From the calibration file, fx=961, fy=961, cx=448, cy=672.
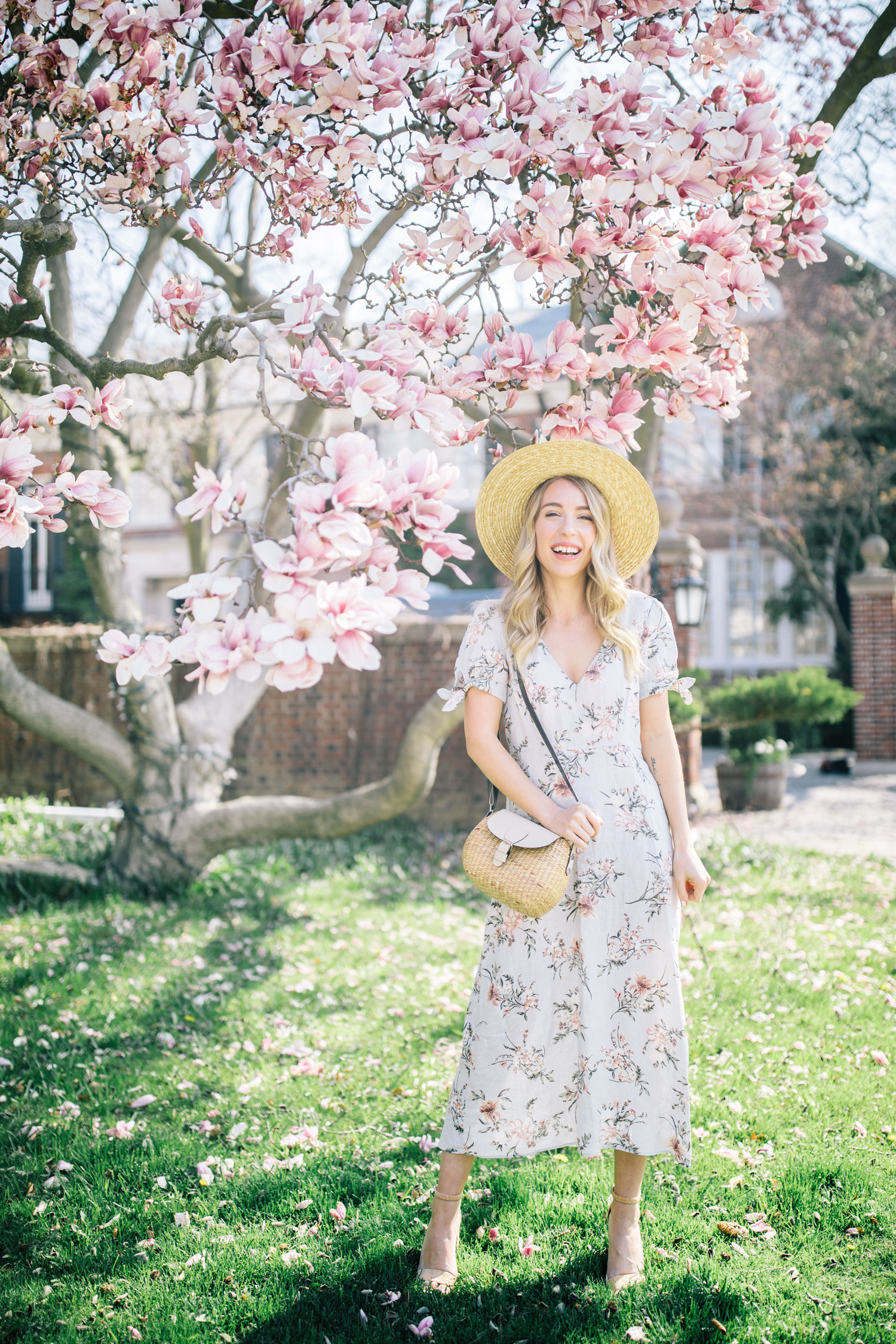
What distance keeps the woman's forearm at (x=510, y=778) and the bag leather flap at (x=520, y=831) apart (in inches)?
1.0

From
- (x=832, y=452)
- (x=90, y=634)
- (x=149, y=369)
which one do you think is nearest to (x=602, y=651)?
(x=149, y=369)

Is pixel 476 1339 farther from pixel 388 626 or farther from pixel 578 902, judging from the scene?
pixel 388 626

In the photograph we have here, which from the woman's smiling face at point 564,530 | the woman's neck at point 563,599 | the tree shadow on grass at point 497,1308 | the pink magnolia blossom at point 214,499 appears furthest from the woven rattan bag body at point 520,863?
the pink magnolia blossom at point 214,499

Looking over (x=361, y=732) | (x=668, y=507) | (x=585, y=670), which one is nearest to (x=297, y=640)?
(x=585, y=670)

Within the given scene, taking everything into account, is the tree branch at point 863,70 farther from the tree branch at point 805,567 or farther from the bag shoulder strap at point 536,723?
the tree branch at point 805,567

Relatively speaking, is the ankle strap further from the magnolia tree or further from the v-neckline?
the magnolia tree

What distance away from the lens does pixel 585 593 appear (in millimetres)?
2574

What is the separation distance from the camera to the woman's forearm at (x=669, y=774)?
8.08ft

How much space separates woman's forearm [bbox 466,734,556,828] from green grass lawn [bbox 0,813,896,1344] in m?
1.15

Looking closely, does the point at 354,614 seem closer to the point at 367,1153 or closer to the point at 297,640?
the point at 297,640

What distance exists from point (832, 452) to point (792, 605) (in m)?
3.00

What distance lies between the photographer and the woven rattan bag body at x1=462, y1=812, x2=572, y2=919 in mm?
2223

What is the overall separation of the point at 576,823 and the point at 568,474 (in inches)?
36.8

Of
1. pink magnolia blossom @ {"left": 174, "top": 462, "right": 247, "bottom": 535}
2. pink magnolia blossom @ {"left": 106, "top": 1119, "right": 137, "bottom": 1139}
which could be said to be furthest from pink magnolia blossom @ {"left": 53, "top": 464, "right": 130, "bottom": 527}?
pink magnolia blossom @ {"left": 106, "top": 1119, "right": 137, "bottom": 1139}
